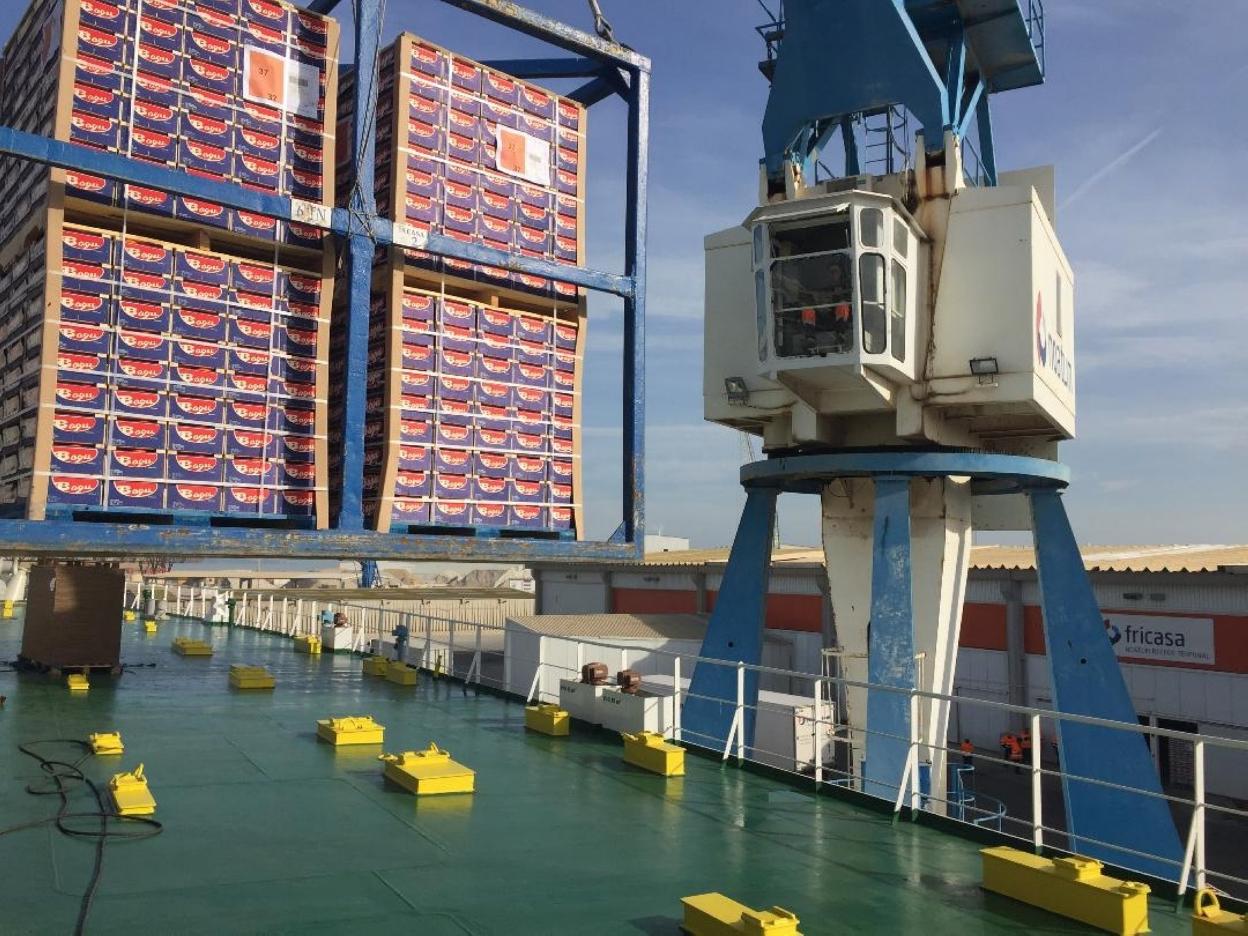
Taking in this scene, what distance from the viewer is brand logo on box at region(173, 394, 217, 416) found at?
12328mm

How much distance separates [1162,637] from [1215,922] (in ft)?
71.4

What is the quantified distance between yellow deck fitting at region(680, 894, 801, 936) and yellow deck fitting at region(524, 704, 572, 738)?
6049mm

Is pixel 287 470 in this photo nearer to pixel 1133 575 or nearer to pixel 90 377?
pixel 90 377

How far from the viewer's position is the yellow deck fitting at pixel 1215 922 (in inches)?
195

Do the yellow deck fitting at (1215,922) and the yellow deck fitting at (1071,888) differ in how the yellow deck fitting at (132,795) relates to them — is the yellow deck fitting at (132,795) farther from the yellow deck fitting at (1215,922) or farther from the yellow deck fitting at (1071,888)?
the yellow deck fitting at (1215,922)

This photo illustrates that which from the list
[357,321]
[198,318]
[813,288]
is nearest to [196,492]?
[198,318]

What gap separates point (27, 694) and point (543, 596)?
30946mm

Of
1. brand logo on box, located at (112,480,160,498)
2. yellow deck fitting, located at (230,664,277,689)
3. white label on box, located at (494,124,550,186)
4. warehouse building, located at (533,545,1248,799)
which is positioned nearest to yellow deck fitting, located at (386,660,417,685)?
yellow deck fitting, located at (230,664,277,689)

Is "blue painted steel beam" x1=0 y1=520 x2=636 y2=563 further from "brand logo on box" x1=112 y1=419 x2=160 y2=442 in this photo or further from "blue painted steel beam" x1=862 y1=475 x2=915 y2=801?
"blue painted steel beam" x1=862 y1=475 x2=915 y2=801

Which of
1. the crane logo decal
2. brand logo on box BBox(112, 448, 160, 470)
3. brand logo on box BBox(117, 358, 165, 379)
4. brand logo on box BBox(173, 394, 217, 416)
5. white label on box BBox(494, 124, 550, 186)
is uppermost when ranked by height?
white label on box BBox(494, 124, 550, 186)

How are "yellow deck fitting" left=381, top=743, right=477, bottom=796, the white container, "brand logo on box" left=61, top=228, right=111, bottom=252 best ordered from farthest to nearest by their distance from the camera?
"brand logo on box" left=61, top=228, right=111, bottom=252, the white container, "yellow deck fitting" left=381, top=743, right=477, bottom=796

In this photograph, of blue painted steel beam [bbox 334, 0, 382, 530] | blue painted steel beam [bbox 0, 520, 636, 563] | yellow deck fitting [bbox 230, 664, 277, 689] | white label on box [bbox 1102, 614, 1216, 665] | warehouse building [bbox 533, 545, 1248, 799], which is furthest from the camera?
white label on box [bbox 1102, 614, 1216, 665]

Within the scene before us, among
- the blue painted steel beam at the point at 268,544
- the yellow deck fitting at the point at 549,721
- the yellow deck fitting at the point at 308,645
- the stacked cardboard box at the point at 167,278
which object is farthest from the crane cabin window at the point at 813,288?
the yellow deck fitting at the point at 308,645

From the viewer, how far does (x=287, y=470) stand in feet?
43.3
